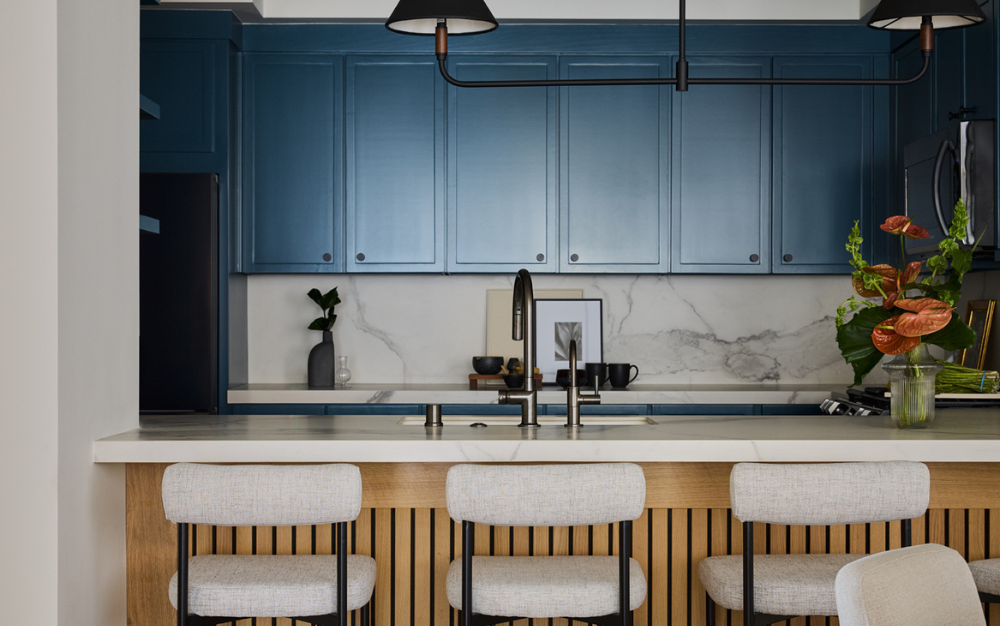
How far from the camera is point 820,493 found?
1694 mm

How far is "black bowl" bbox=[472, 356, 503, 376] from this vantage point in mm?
3926

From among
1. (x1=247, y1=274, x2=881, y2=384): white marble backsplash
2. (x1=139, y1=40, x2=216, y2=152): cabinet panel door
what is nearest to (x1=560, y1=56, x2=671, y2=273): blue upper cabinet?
(x1=247, y1=274, x2=881, y2=384): white marble backsplash

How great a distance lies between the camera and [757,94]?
390 centimetres

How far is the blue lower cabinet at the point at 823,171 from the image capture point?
153 inches

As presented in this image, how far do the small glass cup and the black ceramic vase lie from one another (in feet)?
0.29

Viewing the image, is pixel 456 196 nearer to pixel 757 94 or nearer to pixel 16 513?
pixel 757 94

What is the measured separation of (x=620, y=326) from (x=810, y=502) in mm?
2509

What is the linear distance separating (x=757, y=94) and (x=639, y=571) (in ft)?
9.02

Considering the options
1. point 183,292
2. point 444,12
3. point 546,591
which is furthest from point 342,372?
point 546,591

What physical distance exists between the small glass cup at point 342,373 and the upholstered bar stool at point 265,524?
2.17 meters

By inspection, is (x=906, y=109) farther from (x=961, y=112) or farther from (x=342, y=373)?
(x=342, y=373)

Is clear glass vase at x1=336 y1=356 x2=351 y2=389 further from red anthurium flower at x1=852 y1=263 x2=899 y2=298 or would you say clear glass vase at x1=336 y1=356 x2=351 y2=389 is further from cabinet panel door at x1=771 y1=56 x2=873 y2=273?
red anthurium flower at x1=852 y1=263 x2=899 y2=298

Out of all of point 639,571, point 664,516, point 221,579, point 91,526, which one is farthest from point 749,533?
point 91,526

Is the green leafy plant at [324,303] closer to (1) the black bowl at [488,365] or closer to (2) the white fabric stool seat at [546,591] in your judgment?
(1) the black bowl at [488,365]
